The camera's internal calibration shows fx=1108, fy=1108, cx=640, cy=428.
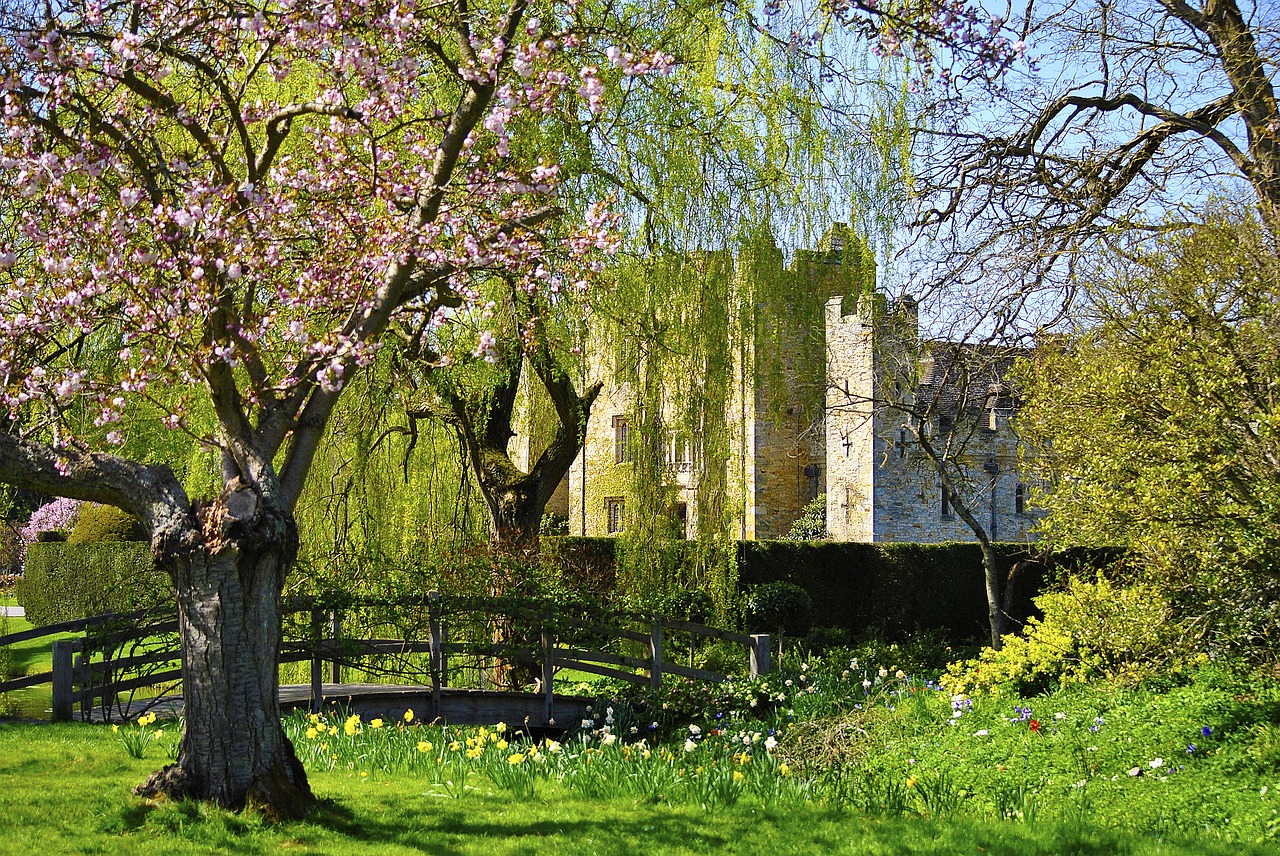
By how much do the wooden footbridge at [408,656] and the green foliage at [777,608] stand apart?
14.0 feet

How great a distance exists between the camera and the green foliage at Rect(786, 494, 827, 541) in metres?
26.5

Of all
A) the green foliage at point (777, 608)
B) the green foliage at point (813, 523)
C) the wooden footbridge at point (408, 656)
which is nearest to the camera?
the wooden footbridge at point (408, 656)

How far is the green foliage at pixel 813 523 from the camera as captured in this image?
26.5 meters

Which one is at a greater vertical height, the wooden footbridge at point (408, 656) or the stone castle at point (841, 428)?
the stone castle at point (841, 428)

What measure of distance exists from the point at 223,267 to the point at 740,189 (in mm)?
5600

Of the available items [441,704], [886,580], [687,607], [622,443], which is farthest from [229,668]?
[886,580]

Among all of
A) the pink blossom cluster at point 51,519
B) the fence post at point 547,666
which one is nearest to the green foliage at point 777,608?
the fence post at point 547,666

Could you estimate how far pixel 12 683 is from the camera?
9391mm

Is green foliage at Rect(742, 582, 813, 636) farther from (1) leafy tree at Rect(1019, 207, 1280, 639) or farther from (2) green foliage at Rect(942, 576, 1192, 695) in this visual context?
(1) leafy tree at Rect(1019, 207, 1280, 639)

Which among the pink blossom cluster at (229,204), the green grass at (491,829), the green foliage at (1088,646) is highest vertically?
the pink blossom cluster at (229,204)

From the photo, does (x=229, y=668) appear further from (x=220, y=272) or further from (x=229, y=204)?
(x=229, y=204)

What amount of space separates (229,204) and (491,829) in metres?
3.48

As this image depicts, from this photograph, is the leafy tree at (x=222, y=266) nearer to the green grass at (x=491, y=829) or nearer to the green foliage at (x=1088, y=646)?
the green grass at (x=491, y=829)

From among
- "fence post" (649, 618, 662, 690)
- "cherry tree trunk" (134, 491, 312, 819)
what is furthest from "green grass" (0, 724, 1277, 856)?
"fence post" (649, 618, 662, 690)
